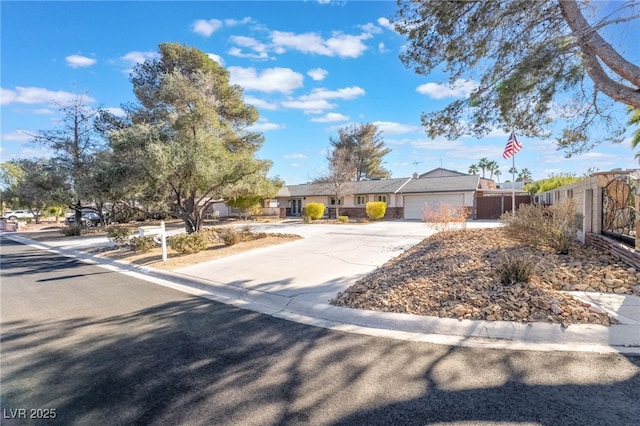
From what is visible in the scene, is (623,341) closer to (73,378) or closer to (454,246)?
(454,246)

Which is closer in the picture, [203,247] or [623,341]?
[623,341]

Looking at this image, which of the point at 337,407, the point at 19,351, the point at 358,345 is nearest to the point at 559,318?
the point at 358,345

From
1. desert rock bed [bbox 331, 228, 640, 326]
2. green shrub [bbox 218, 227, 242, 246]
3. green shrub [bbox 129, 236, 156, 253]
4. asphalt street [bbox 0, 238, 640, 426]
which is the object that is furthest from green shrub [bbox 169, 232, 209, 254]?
desert rock bed [bbox 331, 228, 640, 326]

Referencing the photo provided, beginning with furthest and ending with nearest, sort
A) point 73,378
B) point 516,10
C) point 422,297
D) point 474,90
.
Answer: point 474,90
point 516,10
point 422,297
point 73,378

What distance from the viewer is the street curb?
12.6 ft

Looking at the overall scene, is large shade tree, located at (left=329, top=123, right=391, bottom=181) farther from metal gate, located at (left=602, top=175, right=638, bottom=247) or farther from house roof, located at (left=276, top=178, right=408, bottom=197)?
metal gate, located at (left=602, top=175, right=638, bottom=247)

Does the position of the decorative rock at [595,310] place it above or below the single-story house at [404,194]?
below

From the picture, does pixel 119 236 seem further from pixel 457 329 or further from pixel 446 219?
pixel 457 329

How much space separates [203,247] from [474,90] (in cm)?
990

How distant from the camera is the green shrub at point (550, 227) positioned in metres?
7.32

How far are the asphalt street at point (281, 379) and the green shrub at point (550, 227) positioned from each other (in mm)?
4370

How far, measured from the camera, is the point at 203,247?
12.2 metres

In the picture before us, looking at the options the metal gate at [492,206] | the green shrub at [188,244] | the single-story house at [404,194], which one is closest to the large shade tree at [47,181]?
the green shrub at [188,244]

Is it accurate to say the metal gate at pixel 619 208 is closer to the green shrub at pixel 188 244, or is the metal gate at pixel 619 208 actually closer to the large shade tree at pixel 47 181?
the green shrub at pixel 188 244
